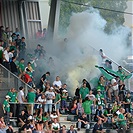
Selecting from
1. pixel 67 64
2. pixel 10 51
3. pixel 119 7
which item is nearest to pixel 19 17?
pixel 67 64

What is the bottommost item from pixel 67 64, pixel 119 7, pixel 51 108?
pixel 51 108

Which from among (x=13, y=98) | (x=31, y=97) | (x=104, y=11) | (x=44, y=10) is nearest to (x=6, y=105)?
(x=13, y=98)

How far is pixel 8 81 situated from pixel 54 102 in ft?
7.30

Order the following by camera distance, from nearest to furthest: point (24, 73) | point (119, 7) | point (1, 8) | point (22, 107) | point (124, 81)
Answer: point (22, 107) → point (24, 73) → point (124, 81) → point (1, 8) → point (119, 7)

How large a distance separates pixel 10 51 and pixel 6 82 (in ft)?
10.2

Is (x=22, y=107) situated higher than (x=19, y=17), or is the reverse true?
(x=19, y=17)

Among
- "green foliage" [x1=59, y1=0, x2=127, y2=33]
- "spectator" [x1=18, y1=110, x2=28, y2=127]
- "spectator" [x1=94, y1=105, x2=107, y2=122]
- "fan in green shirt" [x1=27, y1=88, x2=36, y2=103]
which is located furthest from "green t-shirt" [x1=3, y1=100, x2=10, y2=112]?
"green foliage" [x1=59, y1=0, x2=127, y2=33]

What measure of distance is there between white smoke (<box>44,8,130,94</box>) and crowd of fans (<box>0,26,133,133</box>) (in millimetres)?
1170

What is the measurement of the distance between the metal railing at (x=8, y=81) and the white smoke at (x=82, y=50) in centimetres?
425

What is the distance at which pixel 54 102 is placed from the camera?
29906 mm

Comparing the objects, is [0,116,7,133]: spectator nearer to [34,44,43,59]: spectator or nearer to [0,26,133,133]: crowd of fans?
[0,26,133,133]: crowd of fans

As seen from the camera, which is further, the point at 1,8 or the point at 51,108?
the point at 1,8

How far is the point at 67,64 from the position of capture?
3572 centimetres

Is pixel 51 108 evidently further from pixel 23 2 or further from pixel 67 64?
pixel 23 2
